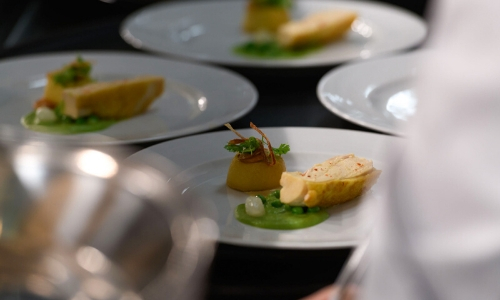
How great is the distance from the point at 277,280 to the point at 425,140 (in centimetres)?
39

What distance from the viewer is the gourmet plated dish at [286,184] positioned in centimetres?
99

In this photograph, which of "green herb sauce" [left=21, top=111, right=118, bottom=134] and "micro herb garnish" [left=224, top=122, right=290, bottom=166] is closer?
"micro herb garnish" [left=224, top=122, right=290, bottom=166]

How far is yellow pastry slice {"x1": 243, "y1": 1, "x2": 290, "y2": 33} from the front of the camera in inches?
96.0

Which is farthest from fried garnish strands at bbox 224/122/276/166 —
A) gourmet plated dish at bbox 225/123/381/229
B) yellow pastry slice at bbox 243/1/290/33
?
yellow pastry slice at bbox 243/1/290/33

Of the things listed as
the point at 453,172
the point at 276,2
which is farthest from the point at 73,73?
Answer: the point at 453,172

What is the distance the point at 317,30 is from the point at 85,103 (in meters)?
1.03

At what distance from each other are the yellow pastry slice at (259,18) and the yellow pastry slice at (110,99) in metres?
0.94

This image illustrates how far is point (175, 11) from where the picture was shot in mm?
2553

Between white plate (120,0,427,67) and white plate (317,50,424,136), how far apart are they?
0.15m

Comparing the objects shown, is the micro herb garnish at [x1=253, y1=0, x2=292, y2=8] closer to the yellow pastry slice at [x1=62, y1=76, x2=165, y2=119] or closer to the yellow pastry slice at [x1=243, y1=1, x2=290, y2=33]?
the yellow pastry slice at [x1=243, y1=1, x2=290, y2=33]

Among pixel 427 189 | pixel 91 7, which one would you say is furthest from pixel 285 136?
pixel 91 7

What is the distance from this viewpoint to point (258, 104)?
→ 1.59 meters

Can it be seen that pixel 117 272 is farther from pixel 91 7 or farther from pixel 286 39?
pixel 91 7

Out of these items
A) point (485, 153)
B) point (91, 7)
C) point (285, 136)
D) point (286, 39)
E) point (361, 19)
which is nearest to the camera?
point (485, 153)
